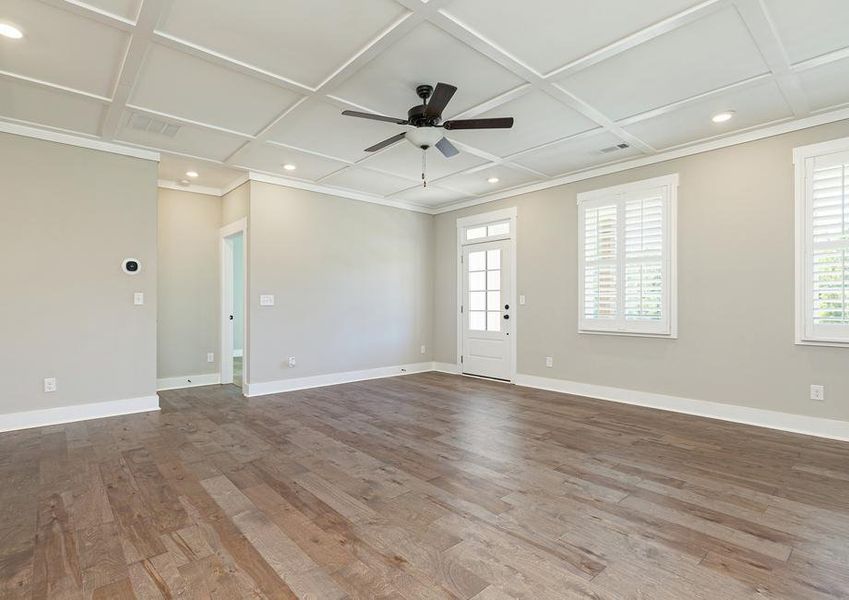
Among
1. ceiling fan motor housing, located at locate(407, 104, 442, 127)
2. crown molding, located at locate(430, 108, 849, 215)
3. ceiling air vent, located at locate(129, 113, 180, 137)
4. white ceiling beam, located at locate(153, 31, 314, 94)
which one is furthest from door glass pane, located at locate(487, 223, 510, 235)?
ceiling air vent, located at locate(129, 113, 180, 137)

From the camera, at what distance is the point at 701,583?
1.79 m

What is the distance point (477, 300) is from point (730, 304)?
11.4 feet

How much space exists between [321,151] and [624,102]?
10.2 feet

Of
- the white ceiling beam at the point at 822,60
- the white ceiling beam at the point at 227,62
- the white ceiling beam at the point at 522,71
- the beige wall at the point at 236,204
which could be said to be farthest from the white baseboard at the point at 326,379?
the white ceiling beam at the point at 822,60

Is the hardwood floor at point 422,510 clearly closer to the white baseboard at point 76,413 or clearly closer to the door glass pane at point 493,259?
the white baseboard at point 76,413

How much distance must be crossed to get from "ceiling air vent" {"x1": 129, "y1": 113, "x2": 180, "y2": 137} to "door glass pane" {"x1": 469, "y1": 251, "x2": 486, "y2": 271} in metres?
4.45

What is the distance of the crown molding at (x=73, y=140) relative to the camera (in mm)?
3986

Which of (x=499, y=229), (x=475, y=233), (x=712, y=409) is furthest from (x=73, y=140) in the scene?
(x=712, y=409)

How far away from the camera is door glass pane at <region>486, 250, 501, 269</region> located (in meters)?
6.57

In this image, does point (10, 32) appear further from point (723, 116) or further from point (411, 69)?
point (723, 116)

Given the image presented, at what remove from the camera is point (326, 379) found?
19.9 feet

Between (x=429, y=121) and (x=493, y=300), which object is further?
(x=493, y=300)

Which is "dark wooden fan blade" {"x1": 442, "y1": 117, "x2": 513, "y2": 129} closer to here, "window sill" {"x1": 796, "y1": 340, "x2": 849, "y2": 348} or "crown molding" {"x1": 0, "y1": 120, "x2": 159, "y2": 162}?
"window sill" {"x1": 796, "y1": 340, "x2": 849, "y2": 348}

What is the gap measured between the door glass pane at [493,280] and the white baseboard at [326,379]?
191cm
